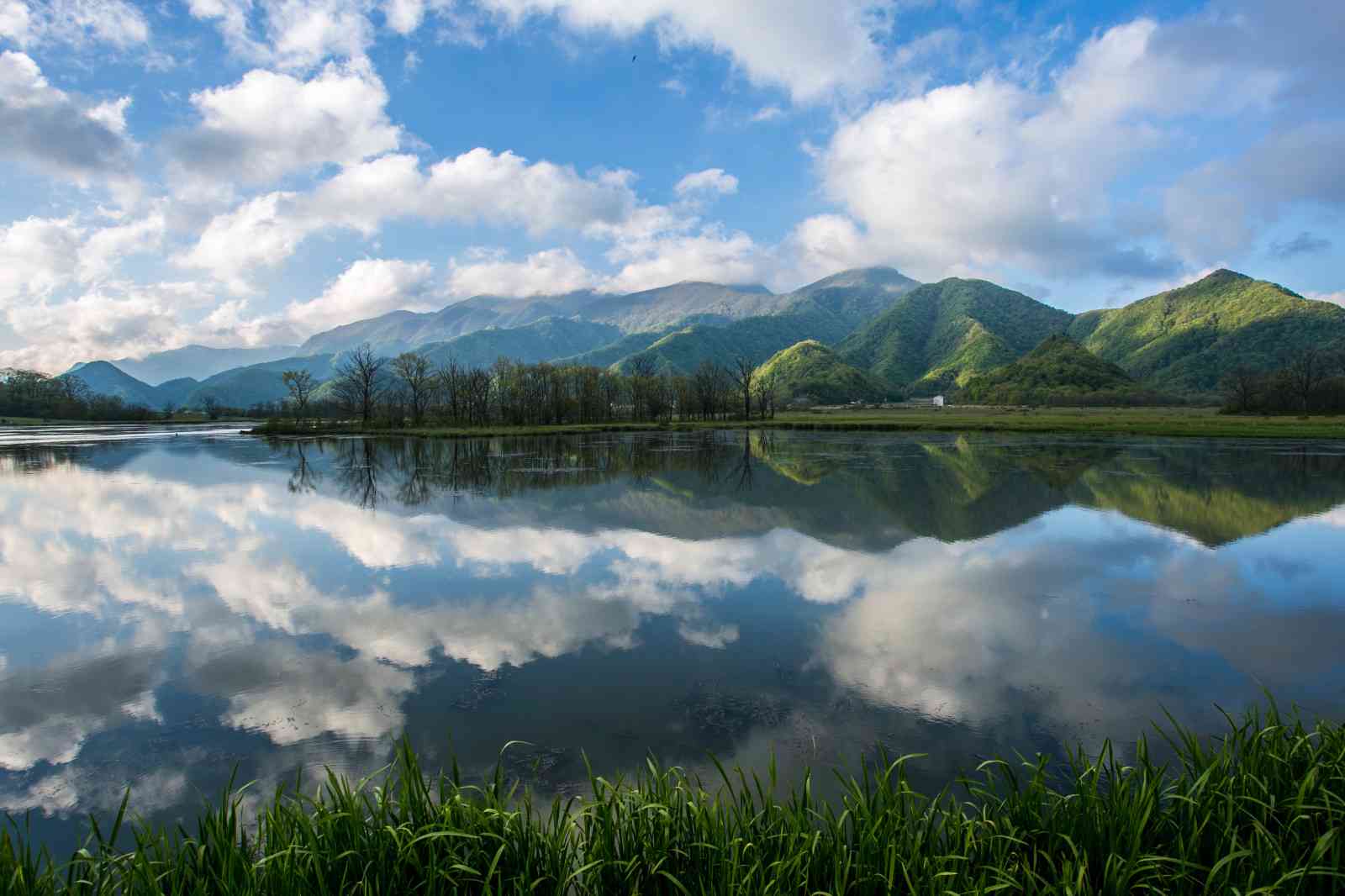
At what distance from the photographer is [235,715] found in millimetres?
8992

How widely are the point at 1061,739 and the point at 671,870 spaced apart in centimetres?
621

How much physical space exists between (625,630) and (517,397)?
101 meters

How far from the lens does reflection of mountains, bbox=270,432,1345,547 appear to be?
23.0 m

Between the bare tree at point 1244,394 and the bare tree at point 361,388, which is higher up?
the bare tree at point 361,388

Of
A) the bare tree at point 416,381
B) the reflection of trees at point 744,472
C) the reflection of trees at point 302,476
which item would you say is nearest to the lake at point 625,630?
the reflection of trees at point 302,476

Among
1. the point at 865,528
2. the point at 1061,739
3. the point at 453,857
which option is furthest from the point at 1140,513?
the point at 453,857

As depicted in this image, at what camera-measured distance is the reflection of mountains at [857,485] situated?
904 inches

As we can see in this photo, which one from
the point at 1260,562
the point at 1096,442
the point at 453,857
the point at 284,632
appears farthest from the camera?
the point at 1096,442

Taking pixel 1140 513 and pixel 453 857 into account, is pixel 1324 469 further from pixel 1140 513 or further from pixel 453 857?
pixel 453 857

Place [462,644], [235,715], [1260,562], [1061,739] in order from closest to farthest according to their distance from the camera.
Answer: [1061,739] → [235,715] → [462,644] → [1260,562]

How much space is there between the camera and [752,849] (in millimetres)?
4766

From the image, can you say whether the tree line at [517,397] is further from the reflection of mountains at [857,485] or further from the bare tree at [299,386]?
the reflection of mountains at [857,485]

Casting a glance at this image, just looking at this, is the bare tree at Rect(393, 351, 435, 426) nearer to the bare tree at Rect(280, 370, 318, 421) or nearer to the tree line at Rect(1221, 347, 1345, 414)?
the bare tree at Rect(280, 370, 318, 421)

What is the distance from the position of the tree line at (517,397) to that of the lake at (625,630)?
81.1 m
